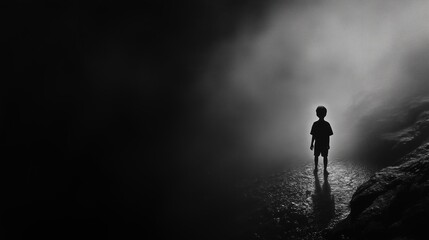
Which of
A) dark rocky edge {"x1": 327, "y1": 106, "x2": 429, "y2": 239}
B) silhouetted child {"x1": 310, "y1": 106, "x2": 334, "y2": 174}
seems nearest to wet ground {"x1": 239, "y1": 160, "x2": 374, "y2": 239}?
dark rocky edge {"x1": 327, "y1": 106, "x2": 429, "y2": 239}

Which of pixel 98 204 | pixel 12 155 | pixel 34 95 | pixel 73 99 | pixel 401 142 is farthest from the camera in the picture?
pixel 73 99

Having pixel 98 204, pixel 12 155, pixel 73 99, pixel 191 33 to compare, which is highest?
pixel 191 33

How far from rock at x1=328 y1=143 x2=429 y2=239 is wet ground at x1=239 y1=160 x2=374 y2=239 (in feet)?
2.23

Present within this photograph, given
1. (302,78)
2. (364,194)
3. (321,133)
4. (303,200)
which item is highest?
(302,78)

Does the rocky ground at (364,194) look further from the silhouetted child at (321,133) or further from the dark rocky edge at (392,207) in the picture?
the silhouetted child at (321,133)

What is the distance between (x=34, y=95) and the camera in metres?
18.9

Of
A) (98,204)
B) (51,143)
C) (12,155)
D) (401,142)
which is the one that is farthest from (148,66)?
(401,142)

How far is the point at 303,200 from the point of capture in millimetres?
7281

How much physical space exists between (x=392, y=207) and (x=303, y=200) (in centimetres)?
253

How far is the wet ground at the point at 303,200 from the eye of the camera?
6.29 metres

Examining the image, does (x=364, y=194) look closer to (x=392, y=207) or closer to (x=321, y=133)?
(x=392, y=207)

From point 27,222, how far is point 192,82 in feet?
64.6

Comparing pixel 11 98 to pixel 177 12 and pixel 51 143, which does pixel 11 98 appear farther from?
pixel 177 12

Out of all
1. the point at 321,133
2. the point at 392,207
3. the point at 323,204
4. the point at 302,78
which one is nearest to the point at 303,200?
the point at 323,204
